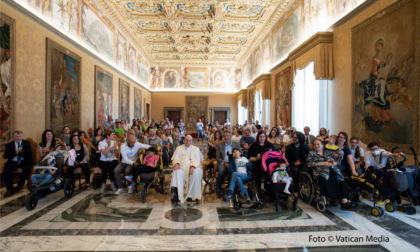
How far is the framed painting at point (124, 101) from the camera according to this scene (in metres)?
14.1

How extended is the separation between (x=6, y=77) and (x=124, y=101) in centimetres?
931

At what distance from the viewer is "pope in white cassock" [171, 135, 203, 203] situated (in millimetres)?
4887

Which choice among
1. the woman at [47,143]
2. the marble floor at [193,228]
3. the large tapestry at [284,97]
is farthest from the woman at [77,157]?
the large tapestry at [284,97]

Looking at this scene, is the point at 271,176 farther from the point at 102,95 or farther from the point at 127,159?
the point at 102,95

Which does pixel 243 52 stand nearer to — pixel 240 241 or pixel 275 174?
pixel 275 174

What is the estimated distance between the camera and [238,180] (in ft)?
15.1

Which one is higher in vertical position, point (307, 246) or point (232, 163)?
point (232, 163)

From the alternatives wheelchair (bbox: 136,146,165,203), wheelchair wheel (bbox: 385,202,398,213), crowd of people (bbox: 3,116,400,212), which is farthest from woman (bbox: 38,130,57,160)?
wheelchair wheel (bbox: 385,202,398,213)

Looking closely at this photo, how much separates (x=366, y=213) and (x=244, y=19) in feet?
38.0

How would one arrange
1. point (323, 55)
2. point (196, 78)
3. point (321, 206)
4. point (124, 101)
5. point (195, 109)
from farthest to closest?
point (195, 109) < point (196, 78) < point (124, 101) < point (323, 55) < point (321, 206)

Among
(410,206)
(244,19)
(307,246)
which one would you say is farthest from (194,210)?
(244,19)

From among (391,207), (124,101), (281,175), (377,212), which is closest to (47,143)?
(281,175)

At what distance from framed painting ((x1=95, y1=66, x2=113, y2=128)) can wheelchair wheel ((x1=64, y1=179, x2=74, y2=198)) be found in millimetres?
5700

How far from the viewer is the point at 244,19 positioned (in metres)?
12.8
